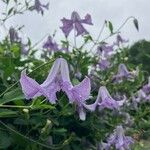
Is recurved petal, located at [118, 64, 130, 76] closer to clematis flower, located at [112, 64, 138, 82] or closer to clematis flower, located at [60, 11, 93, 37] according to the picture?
clematis flower, located at [112, 64, 138, 82]

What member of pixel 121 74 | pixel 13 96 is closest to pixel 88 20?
pixel 121 74

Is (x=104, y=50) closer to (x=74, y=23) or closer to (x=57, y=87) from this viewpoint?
(x=74, y=23)

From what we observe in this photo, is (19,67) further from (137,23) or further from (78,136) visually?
(137,23)

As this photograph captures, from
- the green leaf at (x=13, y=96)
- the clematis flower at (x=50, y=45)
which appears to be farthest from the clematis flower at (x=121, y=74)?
the green leaf at (x=13, y=96)

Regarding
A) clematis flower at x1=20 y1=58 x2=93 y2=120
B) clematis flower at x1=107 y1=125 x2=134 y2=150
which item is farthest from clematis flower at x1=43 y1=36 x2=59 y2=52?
clematis flower at x1=20 y1=58 x2=93 y2=120

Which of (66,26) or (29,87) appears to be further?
(66,26)

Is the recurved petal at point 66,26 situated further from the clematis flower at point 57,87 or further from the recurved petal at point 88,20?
the clematis flower at point 57,87

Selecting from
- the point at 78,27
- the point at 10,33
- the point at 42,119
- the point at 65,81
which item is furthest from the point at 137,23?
the point at 65,81
